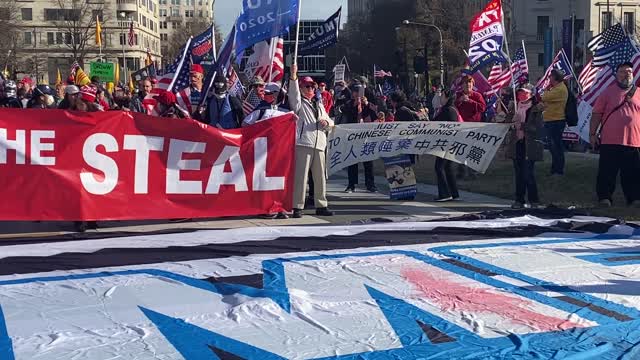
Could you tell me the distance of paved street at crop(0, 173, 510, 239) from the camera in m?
8.93

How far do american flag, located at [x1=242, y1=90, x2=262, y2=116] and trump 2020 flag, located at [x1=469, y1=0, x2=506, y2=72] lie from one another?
171 inches

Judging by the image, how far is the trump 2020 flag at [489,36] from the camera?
1270cm

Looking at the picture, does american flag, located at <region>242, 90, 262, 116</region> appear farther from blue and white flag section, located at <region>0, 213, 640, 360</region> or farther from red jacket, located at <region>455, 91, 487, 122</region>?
red jacket, located at <region>455, 91, 487, 122</region>

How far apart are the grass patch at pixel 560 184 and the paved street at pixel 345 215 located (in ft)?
2.34

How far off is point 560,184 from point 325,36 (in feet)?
19.6

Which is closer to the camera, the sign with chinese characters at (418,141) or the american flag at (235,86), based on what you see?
the sign with chinese characters at (418,141)

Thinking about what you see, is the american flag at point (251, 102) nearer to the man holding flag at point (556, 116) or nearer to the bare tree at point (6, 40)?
the man holding flag at point (556, 116)

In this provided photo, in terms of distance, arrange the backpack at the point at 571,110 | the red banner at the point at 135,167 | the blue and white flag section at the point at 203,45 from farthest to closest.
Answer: the blue and white flag section at the point at 203,45 < the backpack at the point at 571,110 < the red banner at the point at 135,167

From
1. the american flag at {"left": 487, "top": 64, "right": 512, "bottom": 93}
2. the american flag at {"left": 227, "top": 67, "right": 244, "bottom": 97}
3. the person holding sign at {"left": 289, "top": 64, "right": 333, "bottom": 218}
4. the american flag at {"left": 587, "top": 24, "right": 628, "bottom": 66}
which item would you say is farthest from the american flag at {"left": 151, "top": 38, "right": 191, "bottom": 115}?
the american flag at {"left": 587, "top": 24, "right": 628, "bottom": 66}

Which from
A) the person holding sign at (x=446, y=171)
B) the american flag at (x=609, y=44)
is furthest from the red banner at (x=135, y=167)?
the american flag at (x=609, y=44)

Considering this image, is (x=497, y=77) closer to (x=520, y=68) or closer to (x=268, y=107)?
(x=520, y=68)

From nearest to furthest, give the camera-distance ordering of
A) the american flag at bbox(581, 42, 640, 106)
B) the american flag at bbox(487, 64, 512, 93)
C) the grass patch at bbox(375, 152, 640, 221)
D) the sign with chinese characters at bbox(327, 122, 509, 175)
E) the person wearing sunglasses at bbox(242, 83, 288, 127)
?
the person wearing sunglasses at bbox(242, 83, 288, 127) → the grass patch at bbox(375, 152, 640, 221) → the sign with chinese characters at bbox(327, 122, 509, 175) → the american flag at bbox(581, 42, 640, 106) → the american flag at bbox(487, 64, 512, 93)

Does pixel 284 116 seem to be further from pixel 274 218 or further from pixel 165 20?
pixel 165 20

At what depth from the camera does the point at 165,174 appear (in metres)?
8.96
